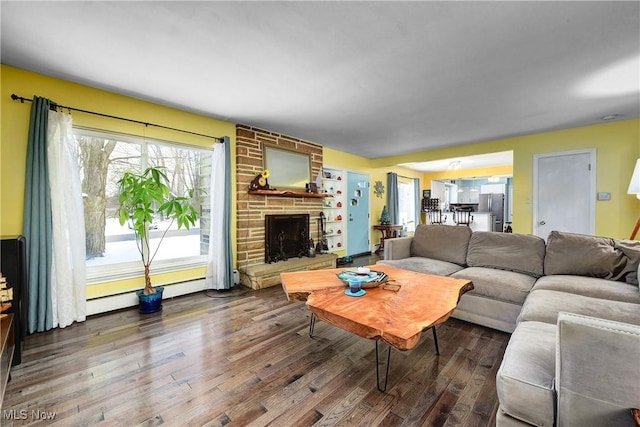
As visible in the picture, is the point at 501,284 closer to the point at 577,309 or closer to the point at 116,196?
the point at 577,309

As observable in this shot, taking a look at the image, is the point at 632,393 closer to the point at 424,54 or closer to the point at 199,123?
the point at 424,54

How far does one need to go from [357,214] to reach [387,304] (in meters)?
4.52

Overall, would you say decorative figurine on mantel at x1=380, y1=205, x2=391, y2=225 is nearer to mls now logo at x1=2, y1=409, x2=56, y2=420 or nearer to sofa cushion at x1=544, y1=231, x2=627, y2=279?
sofa cushion at x1=544, y1=231, x2=627, y2=279

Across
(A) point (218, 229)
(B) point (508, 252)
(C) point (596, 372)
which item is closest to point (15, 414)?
(A) point (218, 229)

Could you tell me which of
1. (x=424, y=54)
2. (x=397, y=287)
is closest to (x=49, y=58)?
(x=424, y=54)

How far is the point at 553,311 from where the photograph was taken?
1688 mm

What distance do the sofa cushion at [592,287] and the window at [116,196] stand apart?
3807 millimetres

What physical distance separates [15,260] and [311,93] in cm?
279

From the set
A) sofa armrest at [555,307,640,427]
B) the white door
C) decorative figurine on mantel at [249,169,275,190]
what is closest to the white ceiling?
the white door

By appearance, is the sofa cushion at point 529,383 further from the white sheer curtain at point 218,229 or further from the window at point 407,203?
the window at point 407,203

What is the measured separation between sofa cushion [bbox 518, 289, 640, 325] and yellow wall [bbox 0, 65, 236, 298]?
139 inches

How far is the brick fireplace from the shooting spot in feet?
12.5

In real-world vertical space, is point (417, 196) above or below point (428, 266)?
above

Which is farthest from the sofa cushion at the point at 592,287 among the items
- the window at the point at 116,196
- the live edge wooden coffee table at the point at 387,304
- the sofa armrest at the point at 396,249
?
the window at the point at 116,196
